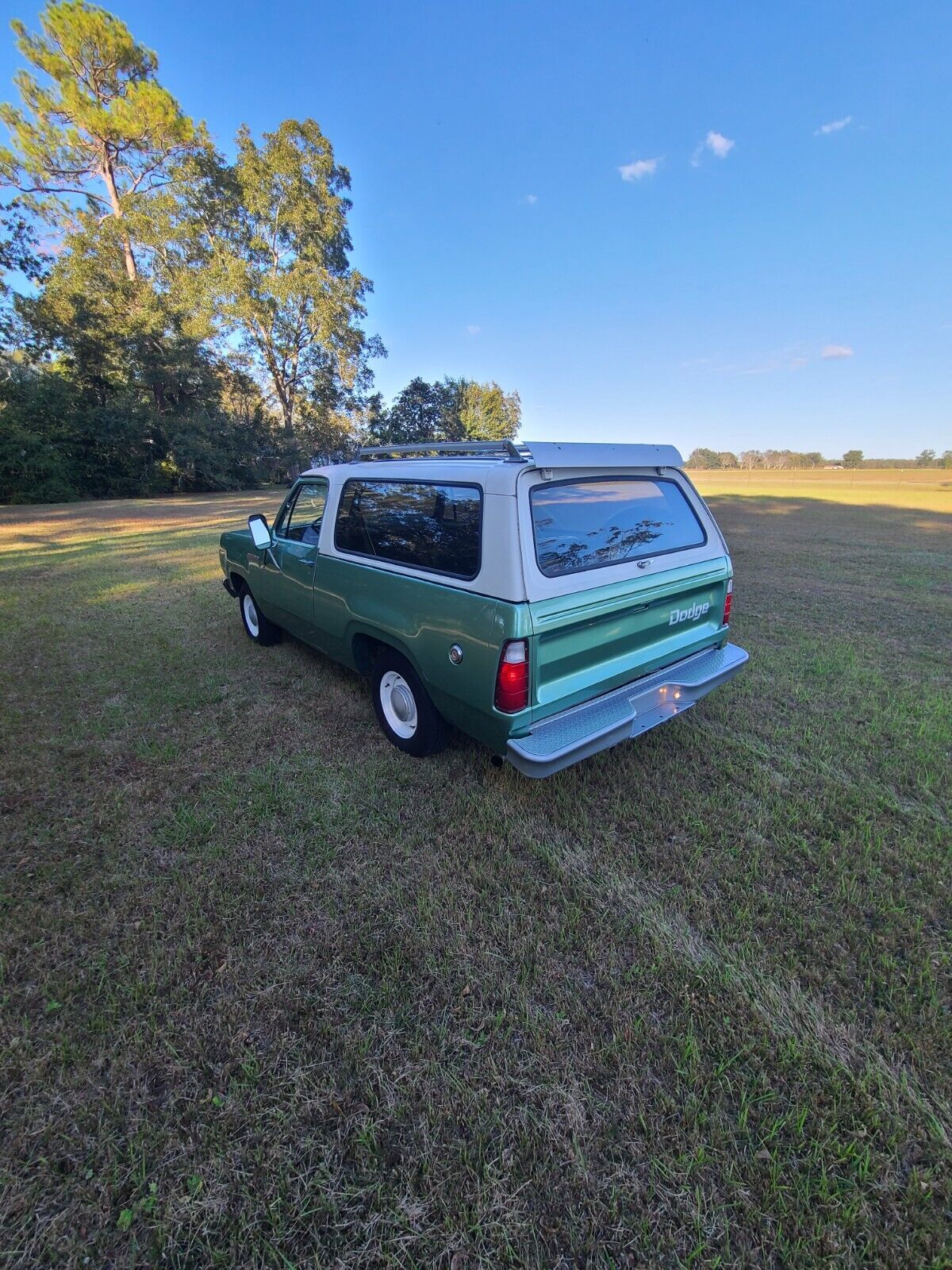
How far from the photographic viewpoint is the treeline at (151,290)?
21578mm

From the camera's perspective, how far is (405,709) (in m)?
3.48

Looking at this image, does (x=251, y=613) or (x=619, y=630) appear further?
(x=251, y=613)

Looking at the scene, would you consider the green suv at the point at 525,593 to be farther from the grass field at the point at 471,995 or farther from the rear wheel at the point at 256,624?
the rear wheel at the point at 256,624

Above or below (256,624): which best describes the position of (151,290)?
above

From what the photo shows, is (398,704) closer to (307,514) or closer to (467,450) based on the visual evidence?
(467,450)

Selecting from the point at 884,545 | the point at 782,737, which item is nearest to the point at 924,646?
the point at 782,737

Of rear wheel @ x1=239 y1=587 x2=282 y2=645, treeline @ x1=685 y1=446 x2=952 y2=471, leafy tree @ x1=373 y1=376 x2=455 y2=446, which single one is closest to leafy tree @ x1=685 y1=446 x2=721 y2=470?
treeline @ x1=685 y1=446 x2=952 y2=471

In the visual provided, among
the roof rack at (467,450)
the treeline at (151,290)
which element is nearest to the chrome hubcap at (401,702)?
the roof rack at (467,450)

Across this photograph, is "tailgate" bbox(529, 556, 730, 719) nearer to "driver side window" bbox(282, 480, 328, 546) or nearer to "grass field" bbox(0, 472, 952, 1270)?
"grass field" bbox(0, 472, 952, 1270)

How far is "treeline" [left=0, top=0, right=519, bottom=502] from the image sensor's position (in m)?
21.6

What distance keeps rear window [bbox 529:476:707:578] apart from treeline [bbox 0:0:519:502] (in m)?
24.9

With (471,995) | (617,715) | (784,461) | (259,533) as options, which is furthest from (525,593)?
(784,461)

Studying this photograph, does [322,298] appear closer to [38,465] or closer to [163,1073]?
[38,465]

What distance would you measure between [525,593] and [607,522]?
91cm
